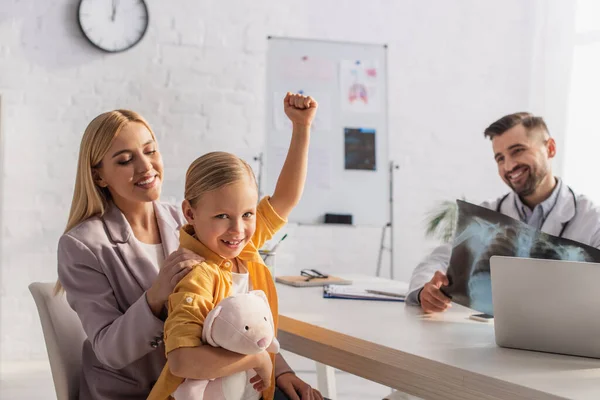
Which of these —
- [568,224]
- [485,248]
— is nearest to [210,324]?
[485,248]

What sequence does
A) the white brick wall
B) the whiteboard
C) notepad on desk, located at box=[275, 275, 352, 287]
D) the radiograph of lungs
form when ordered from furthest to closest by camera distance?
1. the whiteboard
2. the white brick wall
3. notepad on desk, located at box=[275, 275, 352, 287]
4. the radiograph of lungs

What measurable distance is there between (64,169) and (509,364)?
352 centimetres

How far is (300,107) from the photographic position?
150 cm

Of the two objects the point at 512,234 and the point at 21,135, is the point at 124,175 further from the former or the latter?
the point at 21,135

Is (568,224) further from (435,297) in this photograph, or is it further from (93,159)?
(93,159)

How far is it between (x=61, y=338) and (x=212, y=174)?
0.49 meters

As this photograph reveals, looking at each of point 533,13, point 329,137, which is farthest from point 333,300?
point 533,13

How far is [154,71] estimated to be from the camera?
14.3 feet

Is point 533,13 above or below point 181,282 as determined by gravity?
above

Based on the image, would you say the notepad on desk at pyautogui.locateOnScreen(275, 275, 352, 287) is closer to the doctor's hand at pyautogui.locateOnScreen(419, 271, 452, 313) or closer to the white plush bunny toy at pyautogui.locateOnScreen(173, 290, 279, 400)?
the doctor's hand at pyautogui.locateOnScreen(419, 271, 452, 313)

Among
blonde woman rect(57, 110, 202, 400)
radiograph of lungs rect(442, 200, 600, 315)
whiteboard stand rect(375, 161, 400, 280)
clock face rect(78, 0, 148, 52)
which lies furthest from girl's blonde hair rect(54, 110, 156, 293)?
whiteboard stand rect(375, 161, 400, 280)

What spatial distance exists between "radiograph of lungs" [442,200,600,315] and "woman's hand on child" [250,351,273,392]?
53cm

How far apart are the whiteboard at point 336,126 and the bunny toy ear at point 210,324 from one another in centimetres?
316

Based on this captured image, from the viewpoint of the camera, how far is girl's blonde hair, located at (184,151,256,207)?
1.25 meters
